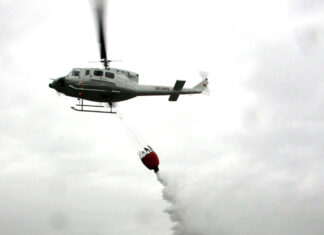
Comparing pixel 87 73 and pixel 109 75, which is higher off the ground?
pixel 87 73

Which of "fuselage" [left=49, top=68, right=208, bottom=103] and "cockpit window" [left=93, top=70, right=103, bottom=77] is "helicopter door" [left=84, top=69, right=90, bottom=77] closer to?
"fuselage" [left=49, top=68, right=208, bottom=103]

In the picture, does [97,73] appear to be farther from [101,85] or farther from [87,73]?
[101,85]

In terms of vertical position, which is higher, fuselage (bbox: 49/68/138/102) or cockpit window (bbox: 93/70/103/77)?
cockpit window (bbox: 93/70/103/77)

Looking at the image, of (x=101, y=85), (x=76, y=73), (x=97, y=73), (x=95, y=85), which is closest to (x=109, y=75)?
(x=97, y=73)

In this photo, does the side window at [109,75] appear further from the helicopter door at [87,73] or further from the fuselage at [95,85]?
the helicopter door at [87,73]

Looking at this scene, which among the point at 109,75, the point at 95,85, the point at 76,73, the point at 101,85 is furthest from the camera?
the point at 109,75

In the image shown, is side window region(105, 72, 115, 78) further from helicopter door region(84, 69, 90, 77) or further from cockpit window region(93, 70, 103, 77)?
helicopter door region(84, 69, 90, 77)

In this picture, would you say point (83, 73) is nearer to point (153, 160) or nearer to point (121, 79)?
point (121, 79)

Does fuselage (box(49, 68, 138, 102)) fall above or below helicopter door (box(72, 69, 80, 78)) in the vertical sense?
below

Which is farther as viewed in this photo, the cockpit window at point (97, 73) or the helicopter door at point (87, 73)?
the cockpit window at point (97, 73)

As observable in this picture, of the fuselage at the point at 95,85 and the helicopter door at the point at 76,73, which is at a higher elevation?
the helicopter door at the point at 76,73

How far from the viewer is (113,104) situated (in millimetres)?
39781

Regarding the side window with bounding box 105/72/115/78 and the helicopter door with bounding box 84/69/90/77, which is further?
the side window with bounding box 105/72/115/78

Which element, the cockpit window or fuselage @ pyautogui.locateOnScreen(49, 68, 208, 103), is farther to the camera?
the cockpit window
